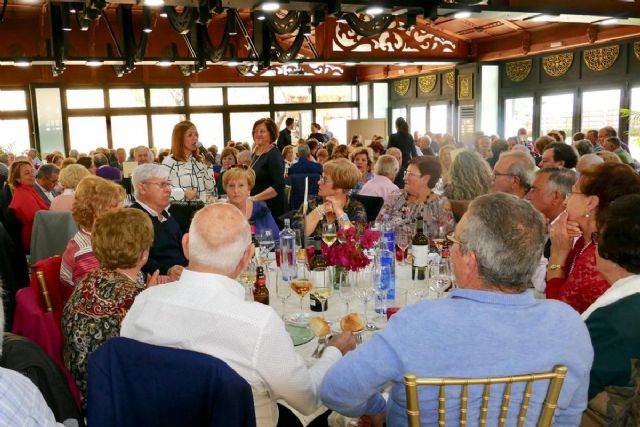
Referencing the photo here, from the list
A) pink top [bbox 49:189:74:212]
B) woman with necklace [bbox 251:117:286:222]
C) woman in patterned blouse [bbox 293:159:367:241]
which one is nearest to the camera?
woman in patterned blouse [bbox 293:159:367:241]

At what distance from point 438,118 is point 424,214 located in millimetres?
11349

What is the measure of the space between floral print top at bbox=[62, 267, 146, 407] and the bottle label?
5.02 ft

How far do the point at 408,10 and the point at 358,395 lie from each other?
512 cm

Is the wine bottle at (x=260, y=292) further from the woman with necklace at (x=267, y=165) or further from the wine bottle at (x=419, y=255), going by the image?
the woman with necklace at (x=267, y=165)

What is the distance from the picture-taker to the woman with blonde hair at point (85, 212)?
293cm

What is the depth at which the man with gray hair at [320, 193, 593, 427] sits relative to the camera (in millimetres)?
1403

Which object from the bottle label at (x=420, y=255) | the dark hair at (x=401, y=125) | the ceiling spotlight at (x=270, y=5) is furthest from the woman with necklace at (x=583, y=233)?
the dark hair at (x=401, y=125)

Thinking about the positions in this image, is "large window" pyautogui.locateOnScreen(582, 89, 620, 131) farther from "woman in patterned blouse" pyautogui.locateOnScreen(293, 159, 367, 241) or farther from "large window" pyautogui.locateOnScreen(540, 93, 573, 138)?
"woman in patterned blouse" pyautogui.locateOnScreen(293, 159, 367, 241)

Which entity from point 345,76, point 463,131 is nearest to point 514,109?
point 463,131

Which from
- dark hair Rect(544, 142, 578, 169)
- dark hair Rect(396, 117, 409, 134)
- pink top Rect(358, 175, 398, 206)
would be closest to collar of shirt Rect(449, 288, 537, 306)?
dark hair Rect(544, 142, 578, 169)

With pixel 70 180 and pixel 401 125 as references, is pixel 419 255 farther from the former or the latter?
pixel 401 125

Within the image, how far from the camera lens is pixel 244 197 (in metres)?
4.12

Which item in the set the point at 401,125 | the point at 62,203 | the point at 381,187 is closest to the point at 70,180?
the point at 62,203

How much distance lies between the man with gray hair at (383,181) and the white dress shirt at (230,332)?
13.0 ft
